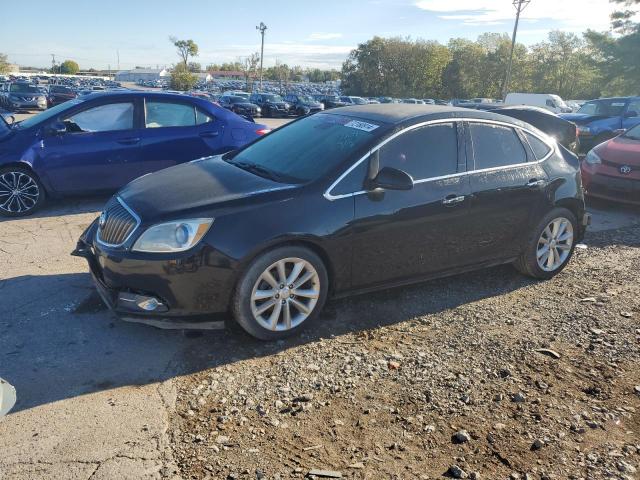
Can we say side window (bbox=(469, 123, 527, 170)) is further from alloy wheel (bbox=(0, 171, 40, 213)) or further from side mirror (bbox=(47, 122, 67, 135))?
alloy wheel (bbox=(0, 171, 40, 213))

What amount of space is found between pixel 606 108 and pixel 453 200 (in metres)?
13.0

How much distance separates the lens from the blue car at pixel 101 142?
6.66m

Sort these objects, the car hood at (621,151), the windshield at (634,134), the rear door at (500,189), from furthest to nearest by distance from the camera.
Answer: the windshield at (634,134), the car hood at (621,151), the rear door at (500,189)

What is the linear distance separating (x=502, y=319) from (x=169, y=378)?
106 inches

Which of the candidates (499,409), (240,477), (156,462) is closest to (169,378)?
(156,462)

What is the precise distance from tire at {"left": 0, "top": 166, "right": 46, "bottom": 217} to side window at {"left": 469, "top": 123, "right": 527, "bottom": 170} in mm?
5501

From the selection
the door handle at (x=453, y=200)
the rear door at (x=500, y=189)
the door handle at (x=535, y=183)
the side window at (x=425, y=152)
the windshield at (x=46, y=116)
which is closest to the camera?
the side window at (x=425, y=152)

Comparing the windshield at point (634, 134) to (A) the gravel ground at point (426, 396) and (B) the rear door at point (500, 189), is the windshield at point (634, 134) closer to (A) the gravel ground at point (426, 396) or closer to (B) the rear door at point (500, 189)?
(B) the rear door at point (500, 189)

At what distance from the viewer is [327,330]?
13.0 feet

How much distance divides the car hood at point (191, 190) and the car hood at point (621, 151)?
6.53 metres

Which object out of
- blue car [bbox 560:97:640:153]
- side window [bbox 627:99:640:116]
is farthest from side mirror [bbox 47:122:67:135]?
side window [bbox 627:99:640:116]

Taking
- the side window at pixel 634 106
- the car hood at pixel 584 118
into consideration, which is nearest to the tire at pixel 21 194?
the car hood at pixel 584 118

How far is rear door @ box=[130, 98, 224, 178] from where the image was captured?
7.25 m

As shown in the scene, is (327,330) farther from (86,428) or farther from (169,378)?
(86,428)
